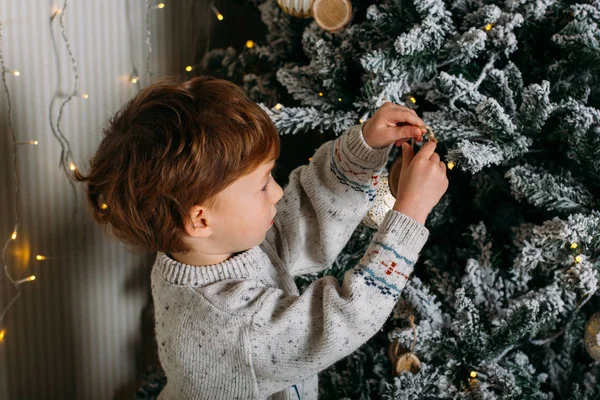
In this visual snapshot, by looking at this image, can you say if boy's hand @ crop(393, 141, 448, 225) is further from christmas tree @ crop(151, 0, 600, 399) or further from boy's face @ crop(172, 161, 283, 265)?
boy's face @ crop(172, 161, 283, 265)

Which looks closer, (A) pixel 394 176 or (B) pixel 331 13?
(A) pixel 394 176

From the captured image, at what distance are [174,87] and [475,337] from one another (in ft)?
2.04

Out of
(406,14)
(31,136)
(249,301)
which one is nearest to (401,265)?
(249,301)

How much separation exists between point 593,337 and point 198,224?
622 mm

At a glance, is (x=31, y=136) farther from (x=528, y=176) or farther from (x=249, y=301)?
(x=528, y=176)

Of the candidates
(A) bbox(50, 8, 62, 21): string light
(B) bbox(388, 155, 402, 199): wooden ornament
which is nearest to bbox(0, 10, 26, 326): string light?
(A) bbox(50, 8, 62, 21): string light

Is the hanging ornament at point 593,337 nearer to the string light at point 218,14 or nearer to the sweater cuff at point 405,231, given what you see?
the sweater cuff at point 405,231

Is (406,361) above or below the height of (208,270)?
below

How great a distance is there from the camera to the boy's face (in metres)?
0.94

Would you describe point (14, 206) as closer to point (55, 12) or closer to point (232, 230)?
point (55, 12)

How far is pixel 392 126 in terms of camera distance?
97cm

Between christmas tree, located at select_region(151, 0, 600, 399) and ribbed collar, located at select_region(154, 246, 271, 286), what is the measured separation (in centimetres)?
23

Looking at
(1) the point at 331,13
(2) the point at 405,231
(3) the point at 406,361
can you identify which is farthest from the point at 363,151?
(3) the point at 406,361

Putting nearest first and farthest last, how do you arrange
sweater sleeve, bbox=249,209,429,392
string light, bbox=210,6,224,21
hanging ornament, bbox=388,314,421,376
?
1. sweater sleeve, bbox=249,209,429,392
2. hanging ornament, bbox=388,314,421,376
3. string light, bbox=210,6,224,21
